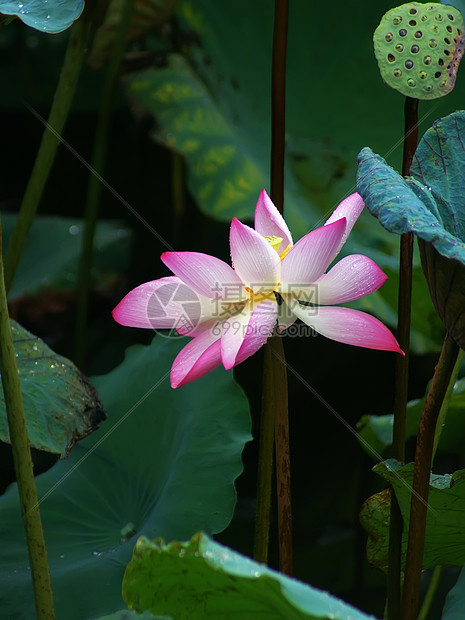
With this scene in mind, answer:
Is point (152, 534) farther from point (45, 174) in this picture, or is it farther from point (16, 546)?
point (45, 174)

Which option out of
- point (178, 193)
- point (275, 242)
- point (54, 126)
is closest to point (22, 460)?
point (275, 242)

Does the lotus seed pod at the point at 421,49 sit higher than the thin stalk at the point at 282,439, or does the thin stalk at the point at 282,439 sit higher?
the lotus seed pod at the point at 421,49

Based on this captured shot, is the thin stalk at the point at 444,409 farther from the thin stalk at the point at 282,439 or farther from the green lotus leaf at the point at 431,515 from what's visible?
the thin stalk at the point at 282,439

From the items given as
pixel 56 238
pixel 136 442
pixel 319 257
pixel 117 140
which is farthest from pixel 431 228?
pixel 117 140

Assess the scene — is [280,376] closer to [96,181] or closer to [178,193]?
[96,181]

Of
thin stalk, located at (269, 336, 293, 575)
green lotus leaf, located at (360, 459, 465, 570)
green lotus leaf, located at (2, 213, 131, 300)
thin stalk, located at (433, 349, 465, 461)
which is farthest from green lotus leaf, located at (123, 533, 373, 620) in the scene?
green lotus leaf, located at (2, 213, 131, 300)

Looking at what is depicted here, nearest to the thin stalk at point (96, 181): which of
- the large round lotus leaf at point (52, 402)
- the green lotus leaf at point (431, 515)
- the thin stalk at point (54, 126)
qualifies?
the thin stalk at point (54, 126)

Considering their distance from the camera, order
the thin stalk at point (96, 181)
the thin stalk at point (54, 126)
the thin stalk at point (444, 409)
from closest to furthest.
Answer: the thin stalk at point (444, 409) → the thin stalk at point (54, 126) → the thin stalk at point (96, 181)
